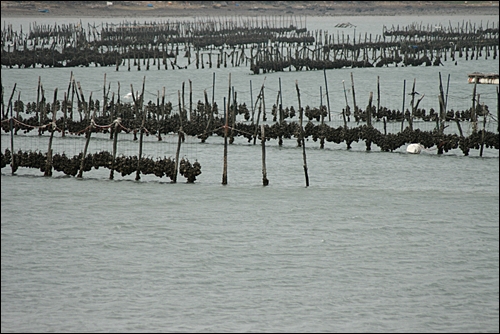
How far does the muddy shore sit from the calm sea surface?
405 feet

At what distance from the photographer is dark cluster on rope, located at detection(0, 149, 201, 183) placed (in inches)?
1261

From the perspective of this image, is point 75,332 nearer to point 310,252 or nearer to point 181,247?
point 181,247

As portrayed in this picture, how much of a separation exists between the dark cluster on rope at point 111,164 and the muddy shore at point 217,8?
403 feet

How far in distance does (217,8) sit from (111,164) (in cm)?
14958

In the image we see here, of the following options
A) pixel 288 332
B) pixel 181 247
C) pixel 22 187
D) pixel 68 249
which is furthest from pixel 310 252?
pixel 22 187

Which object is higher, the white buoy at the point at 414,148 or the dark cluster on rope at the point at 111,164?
the white buoy at the point at 414,148

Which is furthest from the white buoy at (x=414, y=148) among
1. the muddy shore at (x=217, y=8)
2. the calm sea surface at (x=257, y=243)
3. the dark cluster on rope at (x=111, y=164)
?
the muddy shore at (x=217, y=8)

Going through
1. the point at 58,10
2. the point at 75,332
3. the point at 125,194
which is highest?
the point at 58,10

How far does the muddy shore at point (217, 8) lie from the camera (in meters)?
160

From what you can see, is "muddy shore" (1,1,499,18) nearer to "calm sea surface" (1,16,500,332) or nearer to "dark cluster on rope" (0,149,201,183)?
"dark cluster on rope" (0,149,201,183)

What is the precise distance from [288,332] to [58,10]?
494 feet

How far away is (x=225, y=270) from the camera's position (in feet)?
77.8

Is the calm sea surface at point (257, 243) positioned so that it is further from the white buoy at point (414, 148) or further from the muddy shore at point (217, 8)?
the muddy shore at point (217, 8)

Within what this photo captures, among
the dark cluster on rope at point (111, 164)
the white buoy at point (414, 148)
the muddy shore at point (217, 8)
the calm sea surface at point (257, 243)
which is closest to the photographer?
the calm sea surface at point (257, 243)
